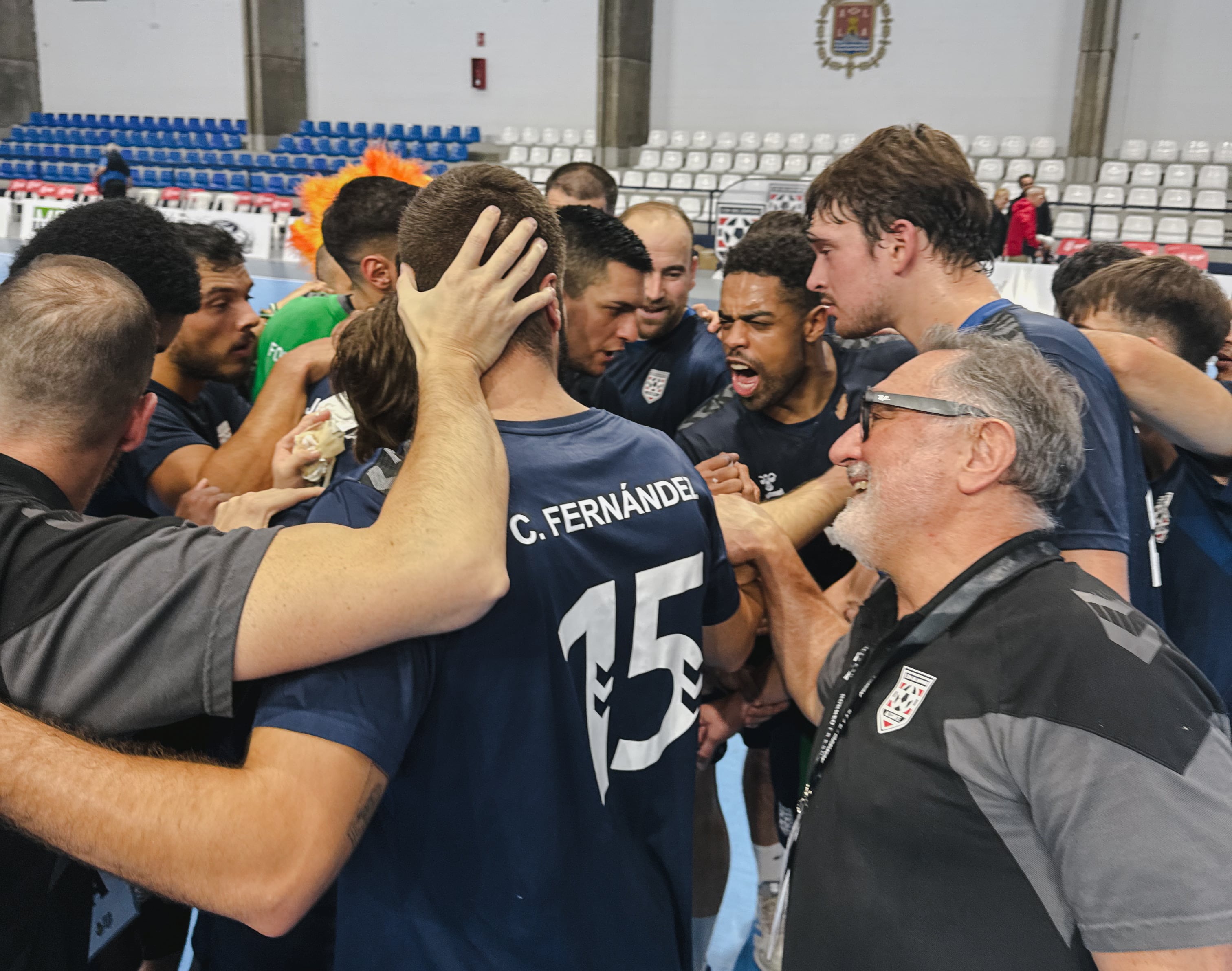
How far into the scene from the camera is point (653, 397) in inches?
163

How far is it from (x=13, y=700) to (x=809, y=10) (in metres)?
20.6

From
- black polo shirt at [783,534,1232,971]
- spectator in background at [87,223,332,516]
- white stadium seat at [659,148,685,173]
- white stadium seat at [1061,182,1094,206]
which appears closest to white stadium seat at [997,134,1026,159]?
white stadium seat at [1061,182,1094,206]

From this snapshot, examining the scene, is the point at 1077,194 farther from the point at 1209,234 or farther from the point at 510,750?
the point at 510,750

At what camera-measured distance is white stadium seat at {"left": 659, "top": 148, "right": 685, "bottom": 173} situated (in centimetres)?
1919

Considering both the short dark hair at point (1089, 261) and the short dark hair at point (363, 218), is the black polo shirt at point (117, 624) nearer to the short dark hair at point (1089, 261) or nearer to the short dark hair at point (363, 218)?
the short dark hair at point (363, 218)

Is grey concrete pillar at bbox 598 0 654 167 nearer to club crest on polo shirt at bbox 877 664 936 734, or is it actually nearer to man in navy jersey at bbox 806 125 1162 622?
man in navy jersey at bbox 806 125 1162 622

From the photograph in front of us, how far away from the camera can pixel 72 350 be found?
1538 mm

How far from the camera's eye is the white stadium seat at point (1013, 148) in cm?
1744

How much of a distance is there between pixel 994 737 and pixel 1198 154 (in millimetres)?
18765

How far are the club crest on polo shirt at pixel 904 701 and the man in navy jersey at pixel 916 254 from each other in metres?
0.88

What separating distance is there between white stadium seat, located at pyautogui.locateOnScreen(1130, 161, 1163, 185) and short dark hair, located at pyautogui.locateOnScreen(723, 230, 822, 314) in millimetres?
16402

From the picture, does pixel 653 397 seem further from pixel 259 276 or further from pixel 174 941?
pixel 259 276

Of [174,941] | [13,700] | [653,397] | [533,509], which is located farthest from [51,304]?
[653,397]

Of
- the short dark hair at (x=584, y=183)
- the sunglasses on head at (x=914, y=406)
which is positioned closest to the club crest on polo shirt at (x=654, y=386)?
the short dark hair at (x=584, y=183)
